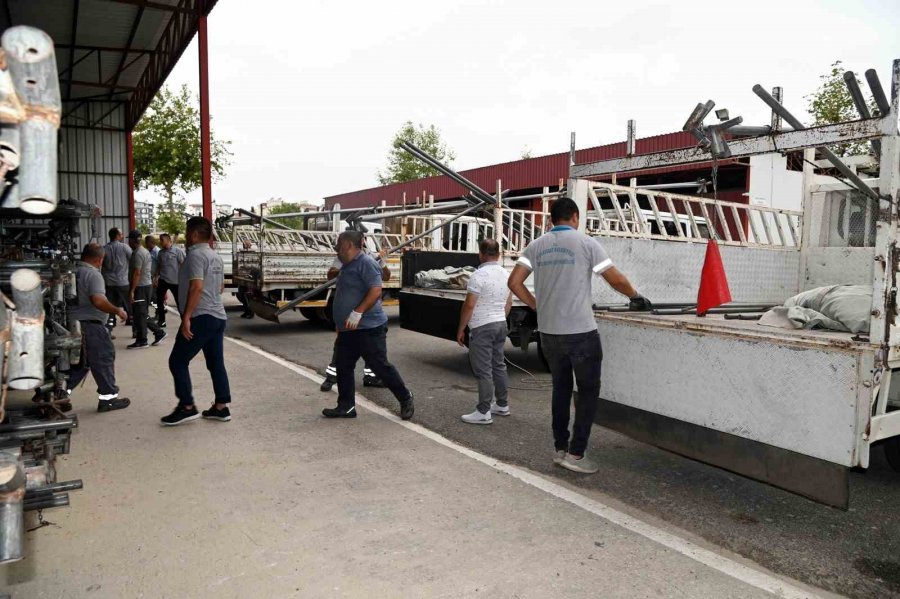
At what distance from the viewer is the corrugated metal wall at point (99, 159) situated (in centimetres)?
1817

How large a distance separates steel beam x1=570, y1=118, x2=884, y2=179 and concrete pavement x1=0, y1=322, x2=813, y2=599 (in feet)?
7.16

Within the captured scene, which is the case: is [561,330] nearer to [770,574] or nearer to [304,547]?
[770,574]

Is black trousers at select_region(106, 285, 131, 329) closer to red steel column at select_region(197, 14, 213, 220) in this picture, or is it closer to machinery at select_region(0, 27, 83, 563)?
red steel column at select_region(197, 14, 213, 220)

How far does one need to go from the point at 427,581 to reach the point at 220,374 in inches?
128

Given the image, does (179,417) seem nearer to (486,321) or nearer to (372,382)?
(372,382)

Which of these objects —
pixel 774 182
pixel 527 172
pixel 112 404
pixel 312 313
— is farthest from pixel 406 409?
pixel 527 172

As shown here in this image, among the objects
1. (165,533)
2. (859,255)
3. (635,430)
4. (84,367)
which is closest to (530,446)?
→ (635,430)

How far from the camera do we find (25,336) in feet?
6.88

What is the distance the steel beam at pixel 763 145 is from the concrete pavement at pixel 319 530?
7.16 feet

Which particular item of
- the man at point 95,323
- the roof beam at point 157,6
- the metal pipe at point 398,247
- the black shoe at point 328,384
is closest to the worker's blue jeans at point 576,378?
the black shoe at point 328,384

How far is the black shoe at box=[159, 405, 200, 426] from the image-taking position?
5.39m

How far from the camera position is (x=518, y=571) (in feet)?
9.82

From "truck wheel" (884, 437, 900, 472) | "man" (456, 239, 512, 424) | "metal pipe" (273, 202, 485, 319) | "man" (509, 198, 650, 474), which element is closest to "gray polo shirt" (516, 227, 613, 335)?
"man" (509, 198, 650, 474)

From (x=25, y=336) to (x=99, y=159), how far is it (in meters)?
19.3
